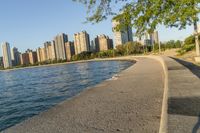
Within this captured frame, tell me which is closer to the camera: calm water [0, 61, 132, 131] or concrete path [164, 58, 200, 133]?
concrete path [164, 58, 200, 133]

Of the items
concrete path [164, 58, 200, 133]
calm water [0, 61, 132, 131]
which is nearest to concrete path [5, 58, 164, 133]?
concrete path [164, 58, 200, 133]

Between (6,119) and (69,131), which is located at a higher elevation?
(69,131)

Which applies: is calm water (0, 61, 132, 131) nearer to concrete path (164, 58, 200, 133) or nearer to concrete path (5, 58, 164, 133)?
concrete path (5, 58, 164, 133)

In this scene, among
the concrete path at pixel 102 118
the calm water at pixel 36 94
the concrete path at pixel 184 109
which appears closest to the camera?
the concrete path at pixel 184 109

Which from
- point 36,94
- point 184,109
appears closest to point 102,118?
point 184,109

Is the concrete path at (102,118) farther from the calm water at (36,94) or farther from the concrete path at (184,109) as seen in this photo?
the calm water at (36,94)

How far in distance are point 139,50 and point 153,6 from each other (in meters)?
135

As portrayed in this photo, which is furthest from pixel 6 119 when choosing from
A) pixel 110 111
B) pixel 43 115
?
pixel 110 111

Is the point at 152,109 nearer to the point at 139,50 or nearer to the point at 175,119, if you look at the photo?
the point at 175,119

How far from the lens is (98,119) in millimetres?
6949

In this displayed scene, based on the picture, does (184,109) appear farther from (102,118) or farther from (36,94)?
(36,94)

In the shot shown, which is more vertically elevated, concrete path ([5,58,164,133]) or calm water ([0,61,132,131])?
concrete path ([5,58,164,133])

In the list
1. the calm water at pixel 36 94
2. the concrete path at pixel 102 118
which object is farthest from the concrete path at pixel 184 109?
the calm water at pixel 36 94

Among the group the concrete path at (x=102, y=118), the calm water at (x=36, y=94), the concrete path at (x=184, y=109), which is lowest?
the calm water at (x=36, y=94)
